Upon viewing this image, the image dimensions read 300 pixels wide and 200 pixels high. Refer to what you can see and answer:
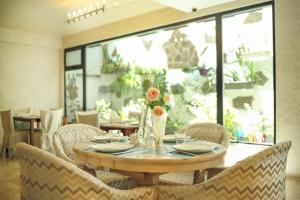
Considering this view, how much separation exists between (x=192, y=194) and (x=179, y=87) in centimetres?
433

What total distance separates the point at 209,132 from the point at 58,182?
1.71 m

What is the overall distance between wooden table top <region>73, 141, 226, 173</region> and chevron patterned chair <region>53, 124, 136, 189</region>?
369 millimetres

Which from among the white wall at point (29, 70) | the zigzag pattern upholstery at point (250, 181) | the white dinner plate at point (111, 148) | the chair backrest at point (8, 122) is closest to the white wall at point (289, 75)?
the zigzag pattern upholstery at point (250, 181)

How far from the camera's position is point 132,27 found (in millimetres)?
6039

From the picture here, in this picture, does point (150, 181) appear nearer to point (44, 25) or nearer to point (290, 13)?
point (290, 13)

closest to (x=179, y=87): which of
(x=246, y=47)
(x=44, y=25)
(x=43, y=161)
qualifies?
(x=246, y=47)

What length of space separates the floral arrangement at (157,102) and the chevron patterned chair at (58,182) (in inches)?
29.4

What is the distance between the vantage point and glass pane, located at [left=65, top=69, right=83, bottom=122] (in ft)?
24.8

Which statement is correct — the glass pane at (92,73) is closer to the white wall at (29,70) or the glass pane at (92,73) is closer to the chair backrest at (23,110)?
the white wall at (29,70)

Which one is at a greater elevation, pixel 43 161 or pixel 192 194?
pixel 43 161

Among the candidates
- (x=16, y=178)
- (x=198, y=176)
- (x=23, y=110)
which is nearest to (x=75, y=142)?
(x=198, y=176)

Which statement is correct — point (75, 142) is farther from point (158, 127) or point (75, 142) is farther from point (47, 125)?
point (47, 125)

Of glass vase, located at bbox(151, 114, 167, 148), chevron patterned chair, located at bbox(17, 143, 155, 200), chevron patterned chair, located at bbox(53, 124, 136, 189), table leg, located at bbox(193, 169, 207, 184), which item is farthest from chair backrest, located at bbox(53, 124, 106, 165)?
table leg, located at bbox(193, 169, 207, 184)

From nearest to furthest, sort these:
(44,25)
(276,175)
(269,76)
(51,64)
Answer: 1. (276,175)
2. (269,76)
3. (44,25)
4. (51,64)
